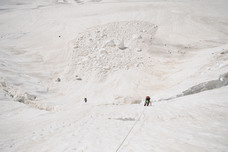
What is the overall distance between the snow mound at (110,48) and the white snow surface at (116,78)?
0.12 meters

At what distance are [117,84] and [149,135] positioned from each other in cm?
1017

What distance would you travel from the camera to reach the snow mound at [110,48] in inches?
642

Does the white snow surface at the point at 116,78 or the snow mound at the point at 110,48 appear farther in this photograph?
the snow mound at the point at 110,48

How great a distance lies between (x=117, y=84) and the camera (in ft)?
47.2

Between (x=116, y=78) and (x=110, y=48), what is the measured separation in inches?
198

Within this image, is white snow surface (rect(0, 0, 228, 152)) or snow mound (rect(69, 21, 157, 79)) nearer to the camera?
white snow surface (rect(0, 0, 228, 152))

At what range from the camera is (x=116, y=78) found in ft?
49.1

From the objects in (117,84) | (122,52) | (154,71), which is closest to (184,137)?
(117,84)

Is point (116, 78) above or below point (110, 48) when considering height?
below

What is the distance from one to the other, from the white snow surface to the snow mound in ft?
0.40

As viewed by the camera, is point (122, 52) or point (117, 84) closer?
Answer: point (117, 84)

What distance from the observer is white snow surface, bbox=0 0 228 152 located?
4504mm

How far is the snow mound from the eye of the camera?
53.5ft

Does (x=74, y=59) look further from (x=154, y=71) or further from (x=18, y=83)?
(x=154, y=71)
